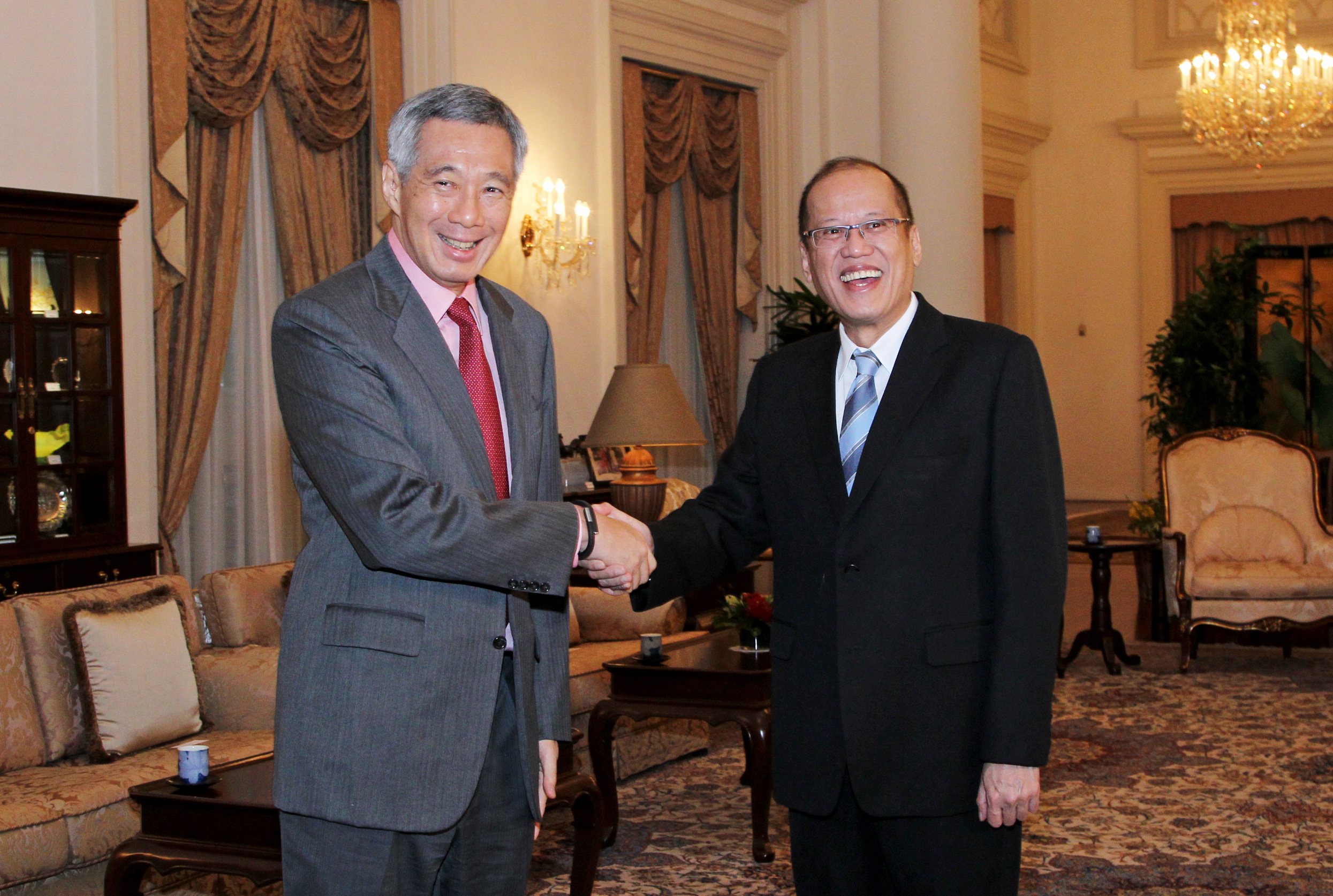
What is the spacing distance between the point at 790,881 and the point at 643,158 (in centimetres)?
586

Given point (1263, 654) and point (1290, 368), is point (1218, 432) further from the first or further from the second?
point (1290, 368)

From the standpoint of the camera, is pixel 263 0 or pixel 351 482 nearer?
pixel 351 482

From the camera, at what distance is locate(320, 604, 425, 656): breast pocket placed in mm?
1837

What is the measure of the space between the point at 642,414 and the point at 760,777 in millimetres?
2355

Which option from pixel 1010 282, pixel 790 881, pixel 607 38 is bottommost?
pixel 790 881

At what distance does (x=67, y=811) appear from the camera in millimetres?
3674

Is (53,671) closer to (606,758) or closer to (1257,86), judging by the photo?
(606,758)

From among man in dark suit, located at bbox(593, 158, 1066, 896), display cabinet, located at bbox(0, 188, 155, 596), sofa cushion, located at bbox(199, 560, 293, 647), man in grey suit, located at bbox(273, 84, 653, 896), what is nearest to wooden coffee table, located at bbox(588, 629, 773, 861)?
sofa cushion, located at bbox(199, 560, 293, 647)

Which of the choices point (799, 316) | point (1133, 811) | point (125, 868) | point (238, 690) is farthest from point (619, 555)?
point (799, 316)

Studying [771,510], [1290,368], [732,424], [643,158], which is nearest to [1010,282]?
[1290,368]

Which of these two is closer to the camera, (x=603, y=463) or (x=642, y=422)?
(x=642, y=422)

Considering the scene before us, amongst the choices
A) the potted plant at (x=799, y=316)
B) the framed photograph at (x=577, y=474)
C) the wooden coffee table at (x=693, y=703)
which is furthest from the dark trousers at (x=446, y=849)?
the potted plant at (x=799, y=316)

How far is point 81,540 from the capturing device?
543 cm

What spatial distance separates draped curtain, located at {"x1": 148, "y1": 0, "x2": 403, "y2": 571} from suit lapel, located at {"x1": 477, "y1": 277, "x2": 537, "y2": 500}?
14.5 feet
